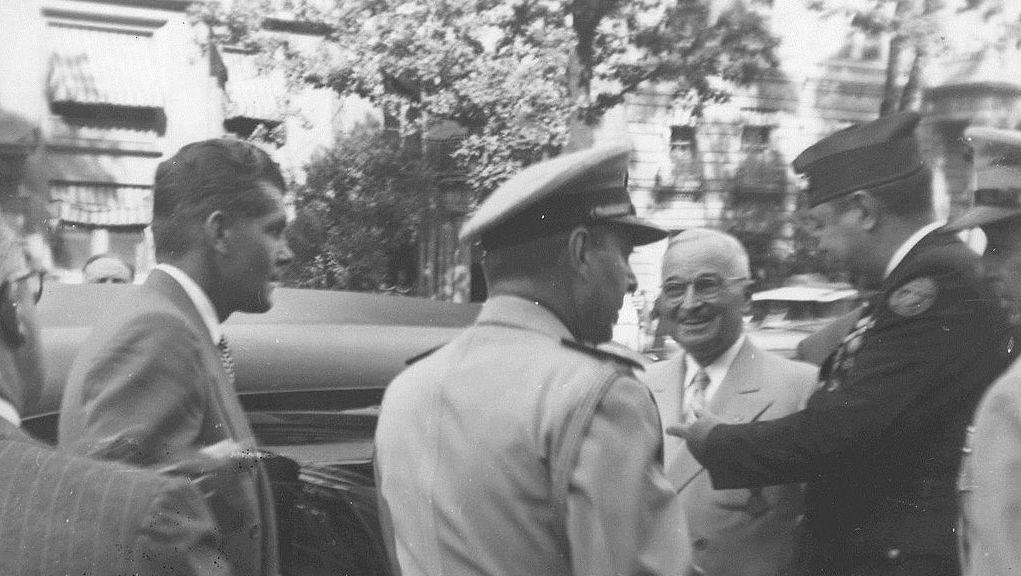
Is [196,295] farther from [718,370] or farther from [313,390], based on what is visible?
[718,370]

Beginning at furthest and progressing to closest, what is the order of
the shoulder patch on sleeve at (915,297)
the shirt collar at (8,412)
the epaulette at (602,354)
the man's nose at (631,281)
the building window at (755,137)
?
the building window at (755,137) < the shoulder patch on sleeve at (915,297) < the man's nose at (631,281) < the epaulette at (602,354) < the shirt collar at (8,412)

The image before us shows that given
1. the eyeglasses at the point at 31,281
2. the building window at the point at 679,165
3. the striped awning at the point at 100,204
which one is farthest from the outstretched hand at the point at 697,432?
the building window at the point at 679,165

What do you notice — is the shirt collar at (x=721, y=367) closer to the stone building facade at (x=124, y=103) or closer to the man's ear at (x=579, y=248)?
the man's ear at (x=579, y=248)

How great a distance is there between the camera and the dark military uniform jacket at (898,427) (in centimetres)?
224

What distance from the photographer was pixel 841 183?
257 cm

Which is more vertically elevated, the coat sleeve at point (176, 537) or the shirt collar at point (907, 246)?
the shirt collar at point (907, 246)

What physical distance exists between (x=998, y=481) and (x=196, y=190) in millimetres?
1486

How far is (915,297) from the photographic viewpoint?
91.2 inches

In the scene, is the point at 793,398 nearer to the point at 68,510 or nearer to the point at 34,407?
the point at 34,407

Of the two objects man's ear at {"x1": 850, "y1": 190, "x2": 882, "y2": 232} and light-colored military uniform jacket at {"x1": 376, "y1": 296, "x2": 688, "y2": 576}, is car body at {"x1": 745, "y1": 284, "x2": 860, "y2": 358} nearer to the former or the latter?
man's ear at {"x1": 850, "y1": 190, "x2": 882, "y2": 232}

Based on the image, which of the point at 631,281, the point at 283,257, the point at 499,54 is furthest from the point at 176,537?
the point at 499,54

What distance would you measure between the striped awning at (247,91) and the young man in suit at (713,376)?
1309 cm

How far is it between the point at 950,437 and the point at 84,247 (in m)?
14.7

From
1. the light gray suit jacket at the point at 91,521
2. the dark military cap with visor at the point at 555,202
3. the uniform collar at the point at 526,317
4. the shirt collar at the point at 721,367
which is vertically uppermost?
the dark military cap with visor at the point at 555,202
